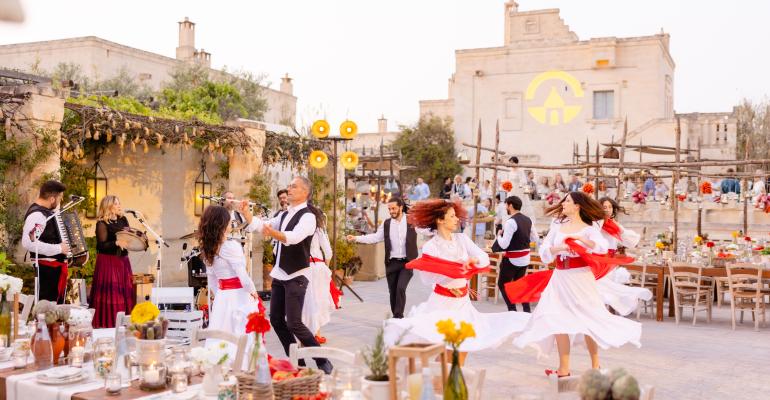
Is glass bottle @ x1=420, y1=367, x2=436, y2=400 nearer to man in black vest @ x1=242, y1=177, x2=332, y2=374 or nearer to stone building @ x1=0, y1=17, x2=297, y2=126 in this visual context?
man in black vest @ x1=242, y1=177, x2=332, y2=374

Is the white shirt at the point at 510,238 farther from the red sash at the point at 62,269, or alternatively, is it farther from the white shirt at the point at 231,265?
the red sash at the point at 62,269

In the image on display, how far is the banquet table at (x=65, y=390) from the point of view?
3.94 m

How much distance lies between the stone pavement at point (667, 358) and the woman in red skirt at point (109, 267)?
Result: 6.09 feet

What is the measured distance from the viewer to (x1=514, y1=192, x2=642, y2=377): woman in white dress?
22.6 feet

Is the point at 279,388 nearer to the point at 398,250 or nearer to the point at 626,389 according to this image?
the point at 626,389

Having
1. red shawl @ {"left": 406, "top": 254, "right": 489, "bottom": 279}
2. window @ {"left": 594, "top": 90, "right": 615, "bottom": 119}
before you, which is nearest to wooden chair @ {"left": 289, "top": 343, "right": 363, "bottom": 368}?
red shawl @ {"left": 406, "top": 254, "right": 489, "bottom": 279}

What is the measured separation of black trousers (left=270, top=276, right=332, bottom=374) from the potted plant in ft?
10.9

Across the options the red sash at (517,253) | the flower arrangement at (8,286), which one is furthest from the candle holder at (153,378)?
the red sash at (517,253)

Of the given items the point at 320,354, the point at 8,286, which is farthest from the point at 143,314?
the point at 8,286

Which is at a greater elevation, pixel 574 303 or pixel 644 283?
pixel 574 303

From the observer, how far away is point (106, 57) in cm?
3312

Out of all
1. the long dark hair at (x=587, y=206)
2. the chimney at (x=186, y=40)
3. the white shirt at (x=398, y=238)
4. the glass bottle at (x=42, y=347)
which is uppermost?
the chimney at (x=186, y=40)

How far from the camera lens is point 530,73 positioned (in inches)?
1503

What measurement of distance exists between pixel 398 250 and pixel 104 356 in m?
5.19
